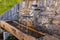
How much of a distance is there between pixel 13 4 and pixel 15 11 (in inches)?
24.0

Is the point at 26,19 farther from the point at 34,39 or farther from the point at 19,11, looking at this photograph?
the point at 34,39

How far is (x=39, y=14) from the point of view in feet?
15.2

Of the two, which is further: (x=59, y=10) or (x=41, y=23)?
(x=41, y=23)

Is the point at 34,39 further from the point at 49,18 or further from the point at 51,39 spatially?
the point at 49,18

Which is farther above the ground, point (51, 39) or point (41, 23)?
point (51, 39)

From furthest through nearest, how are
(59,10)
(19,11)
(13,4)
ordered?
1. (13,4)
2. (19,11)
3. (59,10)

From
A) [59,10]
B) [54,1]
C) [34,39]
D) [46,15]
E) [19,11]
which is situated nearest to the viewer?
[34,39]

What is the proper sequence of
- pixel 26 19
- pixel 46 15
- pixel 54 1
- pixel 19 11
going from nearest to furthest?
pixel 54 1 → pixel 46 15 → pixel 26 19 → pixel 19 11

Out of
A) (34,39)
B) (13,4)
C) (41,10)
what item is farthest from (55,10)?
(13,4)

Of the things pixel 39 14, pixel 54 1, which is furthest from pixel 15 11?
pixel 54 1

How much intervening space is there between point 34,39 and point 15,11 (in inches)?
177

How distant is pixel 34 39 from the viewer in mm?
2730

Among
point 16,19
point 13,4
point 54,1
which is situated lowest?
point 16,19

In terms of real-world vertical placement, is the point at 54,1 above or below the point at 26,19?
above
